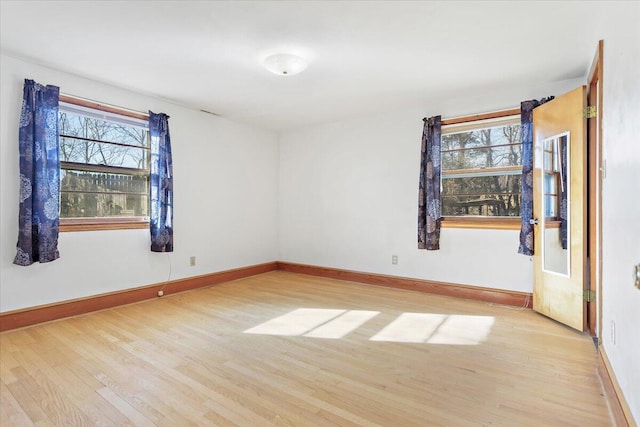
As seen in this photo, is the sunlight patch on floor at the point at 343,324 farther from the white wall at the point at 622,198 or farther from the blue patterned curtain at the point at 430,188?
the white wall at the point at 622,198

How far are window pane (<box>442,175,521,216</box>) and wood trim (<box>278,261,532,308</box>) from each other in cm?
90

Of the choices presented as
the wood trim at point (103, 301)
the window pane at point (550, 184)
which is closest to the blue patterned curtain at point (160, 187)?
the wood trim at point (103, 301)

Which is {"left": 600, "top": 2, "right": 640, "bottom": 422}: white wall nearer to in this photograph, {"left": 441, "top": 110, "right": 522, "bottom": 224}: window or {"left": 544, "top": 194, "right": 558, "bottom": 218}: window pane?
{"left": 544, "top": 194, "right": 558, "bottom": 218}: window pane

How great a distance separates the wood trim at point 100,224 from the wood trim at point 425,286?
252cm

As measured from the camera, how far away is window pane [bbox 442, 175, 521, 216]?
12.2ft

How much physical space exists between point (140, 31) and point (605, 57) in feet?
10.7

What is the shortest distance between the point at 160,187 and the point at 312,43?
2474 mm

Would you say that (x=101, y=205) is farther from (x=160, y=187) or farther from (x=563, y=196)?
(x=563, y=196)

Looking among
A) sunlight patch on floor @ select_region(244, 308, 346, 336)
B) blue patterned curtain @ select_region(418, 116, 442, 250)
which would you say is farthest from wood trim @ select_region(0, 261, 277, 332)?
blue patterned curtain @ select_region(418, 116, 442, 250)

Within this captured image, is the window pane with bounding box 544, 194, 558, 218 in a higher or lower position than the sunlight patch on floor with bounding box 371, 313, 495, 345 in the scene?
higher

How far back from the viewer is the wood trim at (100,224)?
3.25 m

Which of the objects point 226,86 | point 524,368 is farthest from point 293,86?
point 524,368

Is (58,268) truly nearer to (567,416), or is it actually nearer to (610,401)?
(567,416)

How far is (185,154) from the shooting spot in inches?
169
